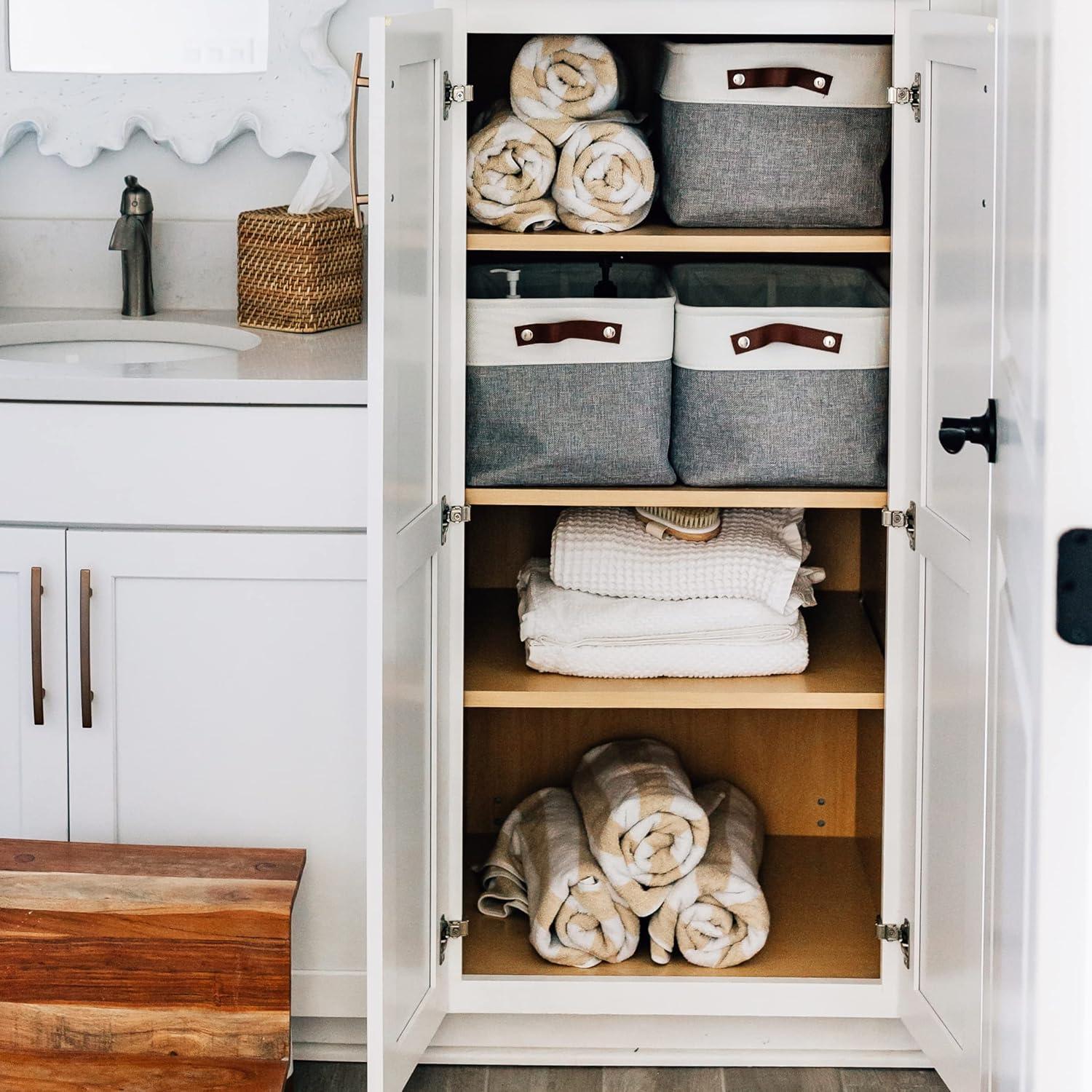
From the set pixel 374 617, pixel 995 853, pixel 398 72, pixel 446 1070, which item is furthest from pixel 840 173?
pixel 446 1070

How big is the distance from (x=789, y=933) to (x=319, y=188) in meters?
1.29

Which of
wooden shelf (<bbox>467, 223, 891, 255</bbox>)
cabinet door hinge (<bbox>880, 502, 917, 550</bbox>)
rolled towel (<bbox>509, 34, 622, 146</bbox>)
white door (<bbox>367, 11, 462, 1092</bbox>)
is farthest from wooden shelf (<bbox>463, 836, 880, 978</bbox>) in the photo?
rolled towel (<bbox>509, 34, 622, 146</bbox>)

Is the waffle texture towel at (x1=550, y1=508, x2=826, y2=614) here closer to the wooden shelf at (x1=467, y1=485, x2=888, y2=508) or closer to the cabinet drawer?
the wooden shelf at (x1=467, y1=485, x2=888, y2=508)

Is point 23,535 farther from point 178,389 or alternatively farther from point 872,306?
point 872,306

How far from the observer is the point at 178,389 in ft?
5.61

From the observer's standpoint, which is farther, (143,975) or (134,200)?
(134,200)

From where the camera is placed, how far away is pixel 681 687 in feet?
6.18

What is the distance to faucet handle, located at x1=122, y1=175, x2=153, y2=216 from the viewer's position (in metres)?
2.14

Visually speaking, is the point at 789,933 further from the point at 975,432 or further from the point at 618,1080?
the point at 975,432

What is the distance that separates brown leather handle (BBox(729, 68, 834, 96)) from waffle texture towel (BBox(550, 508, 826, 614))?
0.60 metres

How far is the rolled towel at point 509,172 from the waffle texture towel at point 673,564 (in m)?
0.45

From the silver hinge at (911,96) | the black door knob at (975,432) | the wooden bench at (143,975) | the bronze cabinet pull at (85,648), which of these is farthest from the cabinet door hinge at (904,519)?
the bronze cabinet pull at (85,648)

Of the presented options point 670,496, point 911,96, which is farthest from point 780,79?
point 670,496

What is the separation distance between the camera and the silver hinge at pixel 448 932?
1.83 metres
